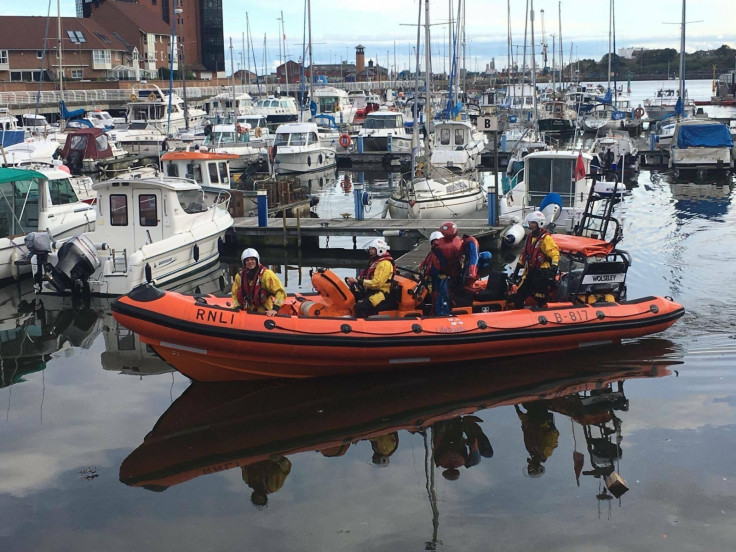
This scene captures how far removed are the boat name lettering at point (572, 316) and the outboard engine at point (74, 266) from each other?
27.1 feet

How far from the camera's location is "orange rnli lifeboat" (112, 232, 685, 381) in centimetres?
1048

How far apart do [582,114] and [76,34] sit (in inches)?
1359

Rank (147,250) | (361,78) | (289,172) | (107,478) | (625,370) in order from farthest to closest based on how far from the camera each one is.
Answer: (361,78) < (289,172) < (147,250) < (625,370) < (107,478)

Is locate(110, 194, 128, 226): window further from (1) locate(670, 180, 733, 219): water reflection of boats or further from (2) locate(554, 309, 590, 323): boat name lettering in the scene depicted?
(1) locate(670, 180, 733, 219): water reflection of boats

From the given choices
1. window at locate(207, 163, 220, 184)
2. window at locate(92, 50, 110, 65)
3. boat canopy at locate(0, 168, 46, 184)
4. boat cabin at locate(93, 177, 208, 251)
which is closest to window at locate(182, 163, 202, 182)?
window at locate(207, 163, 220, 184)

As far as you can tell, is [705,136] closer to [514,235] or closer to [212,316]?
[514,235]

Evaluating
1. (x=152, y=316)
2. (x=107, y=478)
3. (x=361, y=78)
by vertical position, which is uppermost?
(x=361, y=78)

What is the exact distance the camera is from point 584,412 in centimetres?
1042

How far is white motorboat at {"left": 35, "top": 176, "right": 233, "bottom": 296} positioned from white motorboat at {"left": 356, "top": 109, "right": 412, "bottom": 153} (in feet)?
66.6

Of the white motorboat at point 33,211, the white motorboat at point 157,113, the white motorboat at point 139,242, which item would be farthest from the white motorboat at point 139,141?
the white motorboat at point 139,242

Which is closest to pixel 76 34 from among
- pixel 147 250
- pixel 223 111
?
pixel 223 111

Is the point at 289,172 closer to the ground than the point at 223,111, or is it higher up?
closer to the ground

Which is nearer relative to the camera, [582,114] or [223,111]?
[223,111]

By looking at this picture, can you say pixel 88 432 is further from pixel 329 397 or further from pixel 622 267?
pixel 622 267
